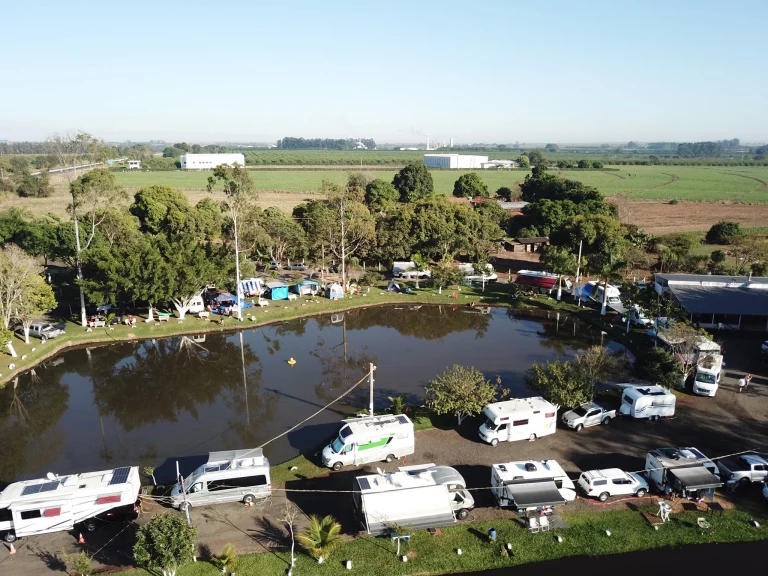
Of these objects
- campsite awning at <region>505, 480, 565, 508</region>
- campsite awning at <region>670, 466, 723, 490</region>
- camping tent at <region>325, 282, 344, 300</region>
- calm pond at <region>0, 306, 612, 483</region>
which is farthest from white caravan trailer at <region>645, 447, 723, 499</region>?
camping tent at <region>325, 282, 344, 300</region>

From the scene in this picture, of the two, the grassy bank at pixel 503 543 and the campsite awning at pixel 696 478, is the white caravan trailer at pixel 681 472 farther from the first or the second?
the grassy bank at pixel 503 543

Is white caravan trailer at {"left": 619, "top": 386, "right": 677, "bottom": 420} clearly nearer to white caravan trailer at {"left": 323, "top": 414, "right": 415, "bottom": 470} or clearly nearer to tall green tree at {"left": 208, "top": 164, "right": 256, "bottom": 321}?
white caravan trailer at {"left": 323, "top": 414, "right": 415, "bottom": 470}

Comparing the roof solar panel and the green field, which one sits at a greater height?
the green field

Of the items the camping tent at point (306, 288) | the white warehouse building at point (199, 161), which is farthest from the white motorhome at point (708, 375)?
the white warehouse building at point (199, 161)

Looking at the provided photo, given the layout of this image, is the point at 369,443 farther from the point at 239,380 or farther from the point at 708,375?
the point at 708,375

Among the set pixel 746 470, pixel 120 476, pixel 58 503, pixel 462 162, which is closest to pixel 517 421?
pixel 746 470
